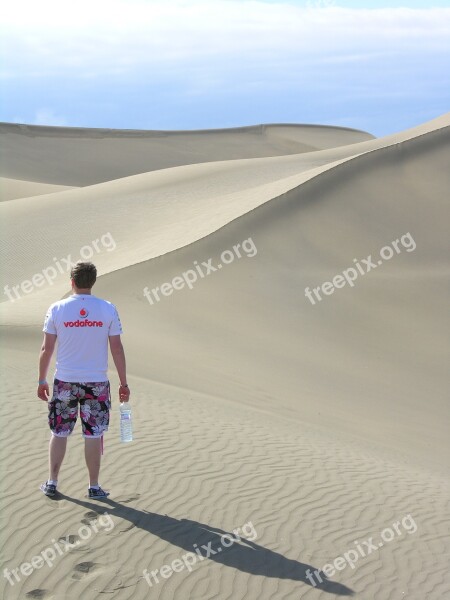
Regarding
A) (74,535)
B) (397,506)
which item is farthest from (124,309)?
(74,535)

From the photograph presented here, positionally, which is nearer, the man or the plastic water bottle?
the man

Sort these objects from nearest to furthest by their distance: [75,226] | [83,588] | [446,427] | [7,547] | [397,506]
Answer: [83,588] < [7,547] < [397,506] < [446,427] < [75,226]

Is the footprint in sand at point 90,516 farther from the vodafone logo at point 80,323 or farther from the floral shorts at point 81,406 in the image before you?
the vodafone logo at point 80,323

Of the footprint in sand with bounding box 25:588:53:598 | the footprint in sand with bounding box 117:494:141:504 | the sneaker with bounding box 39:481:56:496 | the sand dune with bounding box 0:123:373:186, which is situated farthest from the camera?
the sand dune with bounding box 0:123:373:186

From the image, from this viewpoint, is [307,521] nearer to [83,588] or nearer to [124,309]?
[83,588]

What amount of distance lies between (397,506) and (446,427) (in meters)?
5.11

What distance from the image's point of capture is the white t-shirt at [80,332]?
19.7 ft

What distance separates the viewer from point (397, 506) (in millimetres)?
7484

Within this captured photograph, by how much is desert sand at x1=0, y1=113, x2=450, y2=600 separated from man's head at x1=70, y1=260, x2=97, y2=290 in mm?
1550

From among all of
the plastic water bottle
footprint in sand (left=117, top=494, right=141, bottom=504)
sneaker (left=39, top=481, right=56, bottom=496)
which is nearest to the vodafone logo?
the plastic water bottle

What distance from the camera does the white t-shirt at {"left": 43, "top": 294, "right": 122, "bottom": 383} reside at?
6.02 metres

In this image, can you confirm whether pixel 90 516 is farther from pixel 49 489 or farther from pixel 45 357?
pixel 45 357

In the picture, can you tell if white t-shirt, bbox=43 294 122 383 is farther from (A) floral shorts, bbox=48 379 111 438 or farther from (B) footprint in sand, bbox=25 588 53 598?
(B) footprint in sand, bbox=25 588 53 598

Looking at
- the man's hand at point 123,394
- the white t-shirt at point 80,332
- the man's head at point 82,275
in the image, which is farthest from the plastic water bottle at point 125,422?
the man's head at point 82,275
